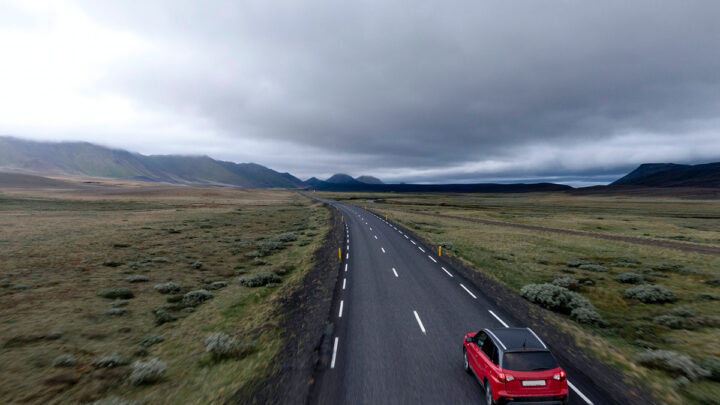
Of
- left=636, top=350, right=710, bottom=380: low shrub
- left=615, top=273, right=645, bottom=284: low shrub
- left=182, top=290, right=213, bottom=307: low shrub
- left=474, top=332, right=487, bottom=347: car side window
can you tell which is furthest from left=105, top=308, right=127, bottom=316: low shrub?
left=615, top=273, right=645, bottom=284: low shrub

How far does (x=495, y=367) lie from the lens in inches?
289

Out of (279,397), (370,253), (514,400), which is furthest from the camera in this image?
(370,253)

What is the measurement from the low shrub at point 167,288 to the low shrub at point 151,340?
18.4ft

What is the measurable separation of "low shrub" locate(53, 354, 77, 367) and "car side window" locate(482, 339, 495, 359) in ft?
44.3

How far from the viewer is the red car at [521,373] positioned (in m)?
6.95

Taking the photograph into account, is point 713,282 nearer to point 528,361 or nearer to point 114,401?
point 528,361

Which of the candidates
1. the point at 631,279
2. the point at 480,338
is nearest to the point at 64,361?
the point at 480,338

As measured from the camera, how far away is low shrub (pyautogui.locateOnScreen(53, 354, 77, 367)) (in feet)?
30.6

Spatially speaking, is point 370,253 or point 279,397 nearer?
point 279,397

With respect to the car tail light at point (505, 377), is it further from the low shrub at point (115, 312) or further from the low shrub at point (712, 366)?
the low shrub at point (115, 312)

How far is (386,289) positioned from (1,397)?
47.7 feet

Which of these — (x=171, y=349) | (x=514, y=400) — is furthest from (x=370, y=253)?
(x=514, y=400)

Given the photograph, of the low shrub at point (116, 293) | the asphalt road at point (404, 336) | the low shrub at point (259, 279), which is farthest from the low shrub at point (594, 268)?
the low shrub at point (116, 293)

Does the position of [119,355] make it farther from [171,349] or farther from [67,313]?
[67,313]
